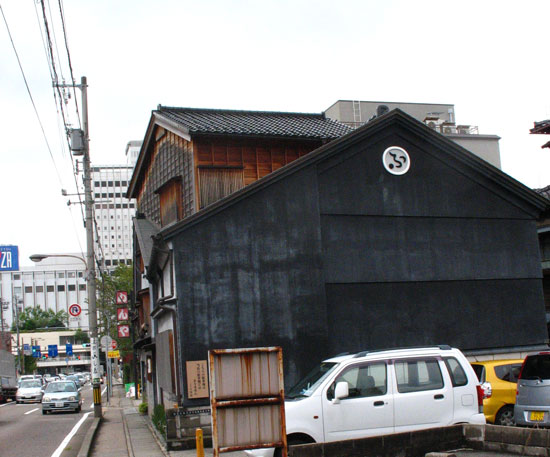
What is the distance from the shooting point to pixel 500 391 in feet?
49.4

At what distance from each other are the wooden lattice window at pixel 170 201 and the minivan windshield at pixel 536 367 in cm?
1236

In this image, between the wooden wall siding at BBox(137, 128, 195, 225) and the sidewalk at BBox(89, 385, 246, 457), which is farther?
the wooden wall siding at BBox(137, 128, 195, 225)

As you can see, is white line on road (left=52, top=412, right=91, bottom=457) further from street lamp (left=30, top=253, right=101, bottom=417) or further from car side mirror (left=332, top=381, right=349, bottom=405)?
car side mirror (left=332, top=381, right=349, bottom=405)

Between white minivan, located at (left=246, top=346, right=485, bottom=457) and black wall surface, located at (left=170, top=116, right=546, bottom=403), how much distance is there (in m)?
4.97

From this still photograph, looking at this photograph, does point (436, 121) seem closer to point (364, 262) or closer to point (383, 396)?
point (364, 262)

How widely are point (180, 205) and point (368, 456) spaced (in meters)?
14.2

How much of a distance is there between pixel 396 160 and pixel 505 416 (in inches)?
311

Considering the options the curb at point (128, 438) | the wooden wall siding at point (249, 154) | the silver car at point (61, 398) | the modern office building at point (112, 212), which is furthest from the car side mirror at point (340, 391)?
the modern office building at point (112, 212)

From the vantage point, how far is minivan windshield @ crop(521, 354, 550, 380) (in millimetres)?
13484

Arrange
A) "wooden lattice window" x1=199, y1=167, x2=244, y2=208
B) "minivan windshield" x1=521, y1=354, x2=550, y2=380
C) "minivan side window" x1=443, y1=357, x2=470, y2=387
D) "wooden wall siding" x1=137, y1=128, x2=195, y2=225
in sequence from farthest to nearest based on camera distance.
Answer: "wooden wall siding" x1=137, y1=128, x2=195, y2=225 < "wooden lattice window" x1=199, y1=167, x2=244, y2=208 < "minivan windshield" x1=521, y1=354, x2=550, y2=380 < "minivan side window" x1=443, y1=357, x2=470, y2=387

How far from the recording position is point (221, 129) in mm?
21969

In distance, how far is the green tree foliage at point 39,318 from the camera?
434ft

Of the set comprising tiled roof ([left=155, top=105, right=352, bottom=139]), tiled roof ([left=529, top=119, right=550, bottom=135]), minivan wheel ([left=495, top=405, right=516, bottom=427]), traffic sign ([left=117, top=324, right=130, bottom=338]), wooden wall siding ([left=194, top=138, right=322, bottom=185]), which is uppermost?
tiled roof ([left=529, top=119, right=550, bottom=135])

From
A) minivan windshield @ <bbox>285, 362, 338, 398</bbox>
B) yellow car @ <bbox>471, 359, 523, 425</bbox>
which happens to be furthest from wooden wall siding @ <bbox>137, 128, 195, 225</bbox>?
yellow car @ <bbox>471, 359, 523, 425</bbox>
